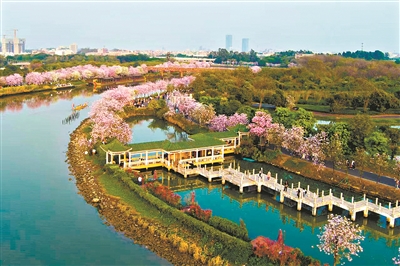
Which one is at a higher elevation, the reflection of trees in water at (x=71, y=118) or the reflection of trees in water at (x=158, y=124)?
the reflection of trees in water at (x=71, y=118)

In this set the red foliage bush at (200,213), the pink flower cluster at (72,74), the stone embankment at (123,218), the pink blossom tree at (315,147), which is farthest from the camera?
the pink flower cluster at (72,74)

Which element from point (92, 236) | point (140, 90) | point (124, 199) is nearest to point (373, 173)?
point (124, 199)

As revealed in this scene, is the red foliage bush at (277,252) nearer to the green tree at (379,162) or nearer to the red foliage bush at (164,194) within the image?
the red foliage bush at (164,194)

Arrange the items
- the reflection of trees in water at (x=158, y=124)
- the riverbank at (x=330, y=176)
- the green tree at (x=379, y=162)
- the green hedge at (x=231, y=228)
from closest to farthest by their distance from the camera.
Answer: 1. the green hedge at (x=231, y=228)
2. the riverbank at (x=330, y=176)
3. the green tree at (x=379, y=162)
4. the reflection of trees in water at (x=158, y=124)

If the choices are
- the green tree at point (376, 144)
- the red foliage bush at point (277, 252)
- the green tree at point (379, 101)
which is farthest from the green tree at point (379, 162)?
the green tree at point (379, 101)

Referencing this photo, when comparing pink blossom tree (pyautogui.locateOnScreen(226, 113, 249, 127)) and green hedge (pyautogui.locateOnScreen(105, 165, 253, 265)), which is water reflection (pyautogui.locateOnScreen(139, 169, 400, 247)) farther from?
pink blossom tree (pyautogui.locateOnScreen(226, 113, 249, 127))

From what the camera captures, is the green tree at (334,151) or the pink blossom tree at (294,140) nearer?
the green tree at (334,151)

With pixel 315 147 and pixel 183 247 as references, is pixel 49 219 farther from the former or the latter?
pixel 315 147

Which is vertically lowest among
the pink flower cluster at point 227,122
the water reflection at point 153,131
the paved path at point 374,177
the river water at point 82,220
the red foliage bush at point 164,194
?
the river water at point 82,220
